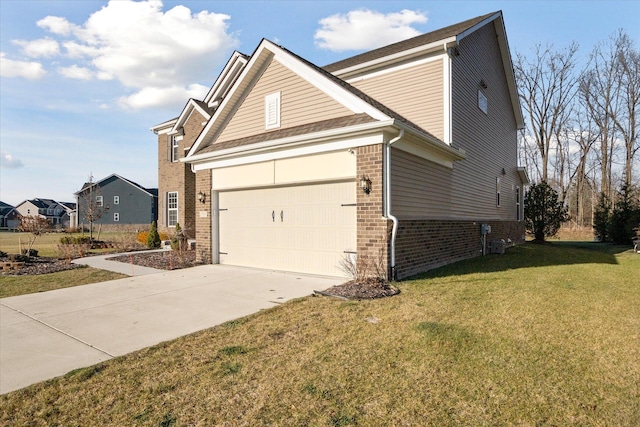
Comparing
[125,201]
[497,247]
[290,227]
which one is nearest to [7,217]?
[125,201]

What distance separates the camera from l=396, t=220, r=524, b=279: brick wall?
8.12 meters

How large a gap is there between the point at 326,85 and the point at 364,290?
5.02 m

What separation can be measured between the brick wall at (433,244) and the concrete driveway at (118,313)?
1.60 m

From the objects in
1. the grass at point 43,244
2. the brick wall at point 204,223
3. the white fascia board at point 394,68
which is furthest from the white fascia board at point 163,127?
the white fascia board at point 394,68

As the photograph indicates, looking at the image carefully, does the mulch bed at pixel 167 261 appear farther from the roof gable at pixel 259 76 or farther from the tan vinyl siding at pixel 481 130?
the tan vinyl siding at pixel 481 130

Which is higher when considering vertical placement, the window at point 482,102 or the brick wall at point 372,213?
the window at point 482,102

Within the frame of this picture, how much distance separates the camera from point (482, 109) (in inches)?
536

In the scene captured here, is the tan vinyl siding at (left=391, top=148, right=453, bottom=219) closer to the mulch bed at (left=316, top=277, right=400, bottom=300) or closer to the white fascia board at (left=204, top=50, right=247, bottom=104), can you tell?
the mulch bed at (left=316, top=277, right=400, bottom=300)

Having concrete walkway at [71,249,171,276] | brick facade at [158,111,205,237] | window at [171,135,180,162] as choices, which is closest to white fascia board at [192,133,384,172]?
concrete walkway at [71,249,171,276]

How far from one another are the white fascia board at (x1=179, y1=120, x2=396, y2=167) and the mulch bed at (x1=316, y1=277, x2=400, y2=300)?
9.77ft

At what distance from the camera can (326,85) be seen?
29.5 feet

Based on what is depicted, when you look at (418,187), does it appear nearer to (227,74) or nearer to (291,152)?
(291,152)

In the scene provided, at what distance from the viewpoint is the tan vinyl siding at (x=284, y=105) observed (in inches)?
359

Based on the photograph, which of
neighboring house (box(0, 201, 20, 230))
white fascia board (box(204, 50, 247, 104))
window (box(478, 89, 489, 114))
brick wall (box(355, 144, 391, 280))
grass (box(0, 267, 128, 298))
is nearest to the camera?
brick wall (box(355, 144, 391, 280))
